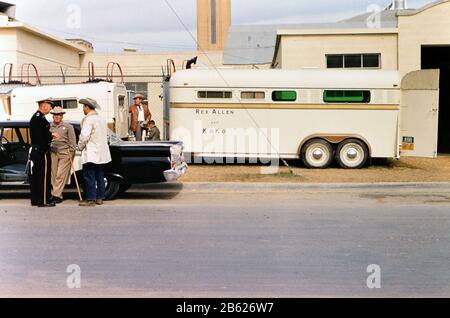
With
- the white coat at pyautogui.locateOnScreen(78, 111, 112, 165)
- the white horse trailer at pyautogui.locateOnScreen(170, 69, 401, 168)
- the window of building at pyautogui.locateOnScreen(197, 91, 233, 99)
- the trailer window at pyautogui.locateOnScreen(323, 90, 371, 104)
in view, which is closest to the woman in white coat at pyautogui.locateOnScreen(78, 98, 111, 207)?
the white coat at pyautogui.locateOnScreen(78, 111, 112, 165)

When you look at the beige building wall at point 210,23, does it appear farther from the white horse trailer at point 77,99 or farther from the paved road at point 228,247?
the paved road at point 228,247

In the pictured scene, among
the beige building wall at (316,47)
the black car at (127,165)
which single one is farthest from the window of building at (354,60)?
the black car at (127,165)

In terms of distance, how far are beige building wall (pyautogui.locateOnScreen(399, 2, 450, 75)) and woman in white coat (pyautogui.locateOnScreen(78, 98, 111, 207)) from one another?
13.9 meters

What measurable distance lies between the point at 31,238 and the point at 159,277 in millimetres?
2576

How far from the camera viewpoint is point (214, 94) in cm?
1625

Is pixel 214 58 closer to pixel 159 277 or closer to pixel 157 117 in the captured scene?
pixel 157 117

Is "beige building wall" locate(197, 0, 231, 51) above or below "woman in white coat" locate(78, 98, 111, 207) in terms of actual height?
above

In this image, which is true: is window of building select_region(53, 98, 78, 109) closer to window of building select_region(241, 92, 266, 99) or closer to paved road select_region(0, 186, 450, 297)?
window of building select_region(241, 92, 266, 99)

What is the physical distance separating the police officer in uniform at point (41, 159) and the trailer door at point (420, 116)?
1074cm

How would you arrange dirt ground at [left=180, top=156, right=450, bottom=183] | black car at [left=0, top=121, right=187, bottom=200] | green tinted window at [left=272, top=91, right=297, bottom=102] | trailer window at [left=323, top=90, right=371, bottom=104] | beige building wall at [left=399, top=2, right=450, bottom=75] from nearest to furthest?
black car at [left=0, top=121, right=187, bottom=200]
dirt ground at [left=180, top=156, right=450, bottom=183]
trailer window at [left=323, top=90, right=371, bottom=104]
green tinted window at [left=272, top=91, right=297, bottom=102]
beige building wall at [left=399, top=2, right=450, bottom=75]

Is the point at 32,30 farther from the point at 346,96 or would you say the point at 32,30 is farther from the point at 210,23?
the point at 210,23

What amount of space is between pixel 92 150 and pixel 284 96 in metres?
7.34

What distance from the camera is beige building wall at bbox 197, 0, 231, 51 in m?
63.1
